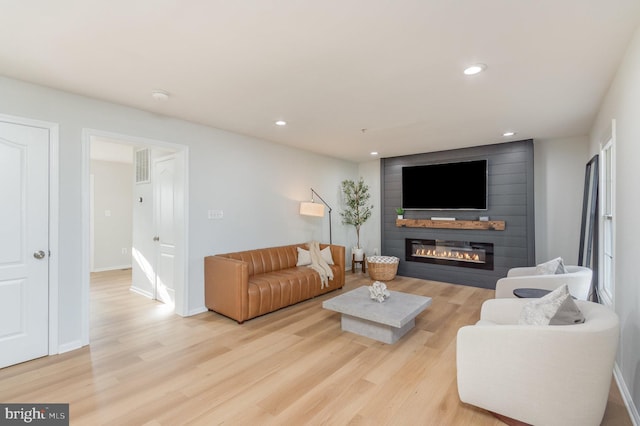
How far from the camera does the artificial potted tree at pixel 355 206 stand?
21.7ft

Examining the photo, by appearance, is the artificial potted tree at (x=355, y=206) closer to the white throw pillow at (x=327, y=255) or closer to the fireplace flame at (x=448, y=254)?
the fireplace flame at (x=448, y=254)

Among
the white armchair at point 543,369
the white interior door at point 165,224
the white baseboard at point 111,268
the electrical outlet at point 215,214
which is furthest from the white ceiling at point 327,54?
the white baseboard at point 111,268

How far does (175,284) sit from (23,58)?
2.79 m

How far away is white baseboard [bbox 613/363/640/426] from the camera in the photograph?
1.89 m

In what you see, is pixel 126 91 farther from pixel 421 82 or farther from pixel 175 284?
pixel 421 82

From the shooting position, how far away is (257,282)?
384cm

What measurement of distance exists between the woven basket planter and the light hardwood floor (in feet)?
6.65

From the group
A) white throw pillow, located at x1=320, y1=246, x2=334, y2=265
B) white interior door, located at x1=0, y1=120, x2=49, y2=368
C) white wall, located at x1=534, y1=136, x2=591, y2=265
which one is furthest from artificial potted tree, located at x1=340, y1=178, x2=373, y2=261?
white interior door, located at x1=0, y1=120, x2=49, y2=368

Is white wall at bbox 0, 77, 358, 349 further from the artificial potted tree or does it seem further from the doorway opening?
the artificial potted tree

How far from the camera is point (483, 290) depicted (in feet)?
16.9

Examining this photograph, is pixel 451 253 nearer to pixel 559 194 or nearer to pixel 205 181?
pixel 559 194

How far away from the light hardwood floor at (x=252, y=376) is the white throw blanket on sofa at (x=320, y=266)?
94 centimetres

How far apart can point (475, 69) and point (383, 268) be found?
158 inches

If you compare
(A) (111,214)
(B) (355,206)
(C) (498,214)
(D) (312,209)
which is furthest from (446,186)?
(A) (111,214)
